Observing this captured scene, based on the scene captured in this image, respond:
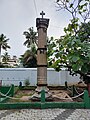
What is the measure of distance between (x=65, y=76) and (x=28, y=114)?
45.8ft

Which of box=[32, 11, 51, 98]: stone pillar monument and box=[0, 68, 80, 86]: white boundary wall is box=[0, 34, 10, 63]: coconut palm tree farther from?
box=[32, 11, 51, 98]: stone pillar monument

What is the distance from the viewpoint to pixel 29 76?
790 inches

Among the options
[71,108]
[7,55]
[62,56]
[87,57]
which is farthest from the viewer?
[7,55]

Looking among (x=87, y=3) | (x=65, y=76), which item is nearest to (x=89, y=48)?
(x=87, y=3)

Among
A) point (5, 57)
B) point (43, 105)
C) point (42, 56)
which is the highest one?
point (5, 57)

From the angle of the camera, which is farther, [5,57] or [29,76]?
[5,57]

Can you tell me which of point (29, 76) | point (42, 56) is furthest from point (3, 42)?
point (42, 56)

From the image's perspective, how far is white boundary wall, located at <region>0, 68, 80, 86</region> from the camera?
19688 mm

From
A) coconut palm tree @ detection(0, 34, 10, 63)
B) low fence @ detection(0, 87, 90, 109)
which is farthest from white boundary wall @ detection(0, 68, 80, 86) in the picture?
coconut palm tree @ detection(0, 34, 10, 63)

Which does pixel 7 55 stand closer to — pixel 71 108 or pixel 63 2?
pixel 63 2

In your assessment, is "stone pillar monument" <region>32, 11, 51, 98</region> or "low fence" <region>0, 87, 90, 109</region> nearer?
"low fence" <region>0, 87, 90, 109</region>

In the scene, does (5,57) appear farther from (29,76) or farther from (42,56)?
(42,56)

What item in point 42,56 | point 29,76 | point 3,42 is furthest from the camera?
point 3,42

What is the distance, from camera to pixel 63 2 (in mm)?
10867
